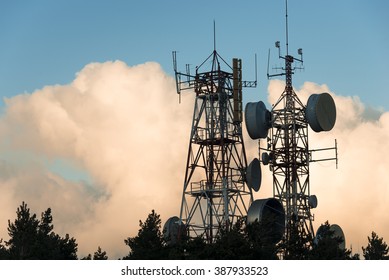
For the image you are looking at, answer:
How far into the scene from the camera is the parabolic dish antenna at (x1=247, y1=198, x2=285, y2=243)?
95.0 m

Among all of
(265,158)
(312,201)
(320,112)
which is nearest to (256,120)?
(265,158)

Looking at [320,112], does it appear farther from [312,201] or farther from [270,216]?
[270,216]

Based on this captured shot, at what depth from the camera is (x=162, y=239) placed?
3799 inches

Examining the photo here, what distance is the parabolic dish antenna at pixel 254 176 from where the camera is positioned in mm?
100812

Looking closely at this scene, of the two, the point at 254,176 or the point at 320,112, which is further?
the point at 320,112

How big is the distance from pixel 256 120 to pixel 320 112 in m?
7.23

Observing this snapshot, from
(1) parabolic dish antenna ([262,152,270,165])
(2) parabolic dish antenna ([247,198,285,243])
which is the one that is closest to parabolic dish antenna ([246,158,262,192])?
(2) parabolic dish antenna ([247,198,285,243])

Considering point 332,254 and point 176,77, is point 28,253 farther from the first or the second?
point 332,254

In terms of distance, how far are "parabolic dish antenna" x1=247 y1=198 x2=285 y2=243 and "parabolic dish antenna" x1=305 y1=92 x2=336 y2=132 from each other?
994 cm

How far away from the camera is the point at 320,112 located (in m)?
102

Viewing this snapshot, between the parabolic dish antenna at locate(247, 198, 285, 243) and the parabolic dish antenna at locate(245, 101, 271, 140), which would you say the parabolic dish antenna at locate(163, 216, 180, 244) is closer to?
the parabolic dish antenna at locate(247, 198, 285, 243)

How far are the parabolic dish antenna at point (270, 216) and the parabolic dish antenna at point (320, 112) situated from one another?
9.94 m

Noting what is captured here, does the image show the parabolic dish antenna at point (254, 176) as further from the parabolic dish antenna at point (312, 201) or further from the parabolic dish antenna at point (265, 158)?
the parabolic dish antenna at point (312, 201)

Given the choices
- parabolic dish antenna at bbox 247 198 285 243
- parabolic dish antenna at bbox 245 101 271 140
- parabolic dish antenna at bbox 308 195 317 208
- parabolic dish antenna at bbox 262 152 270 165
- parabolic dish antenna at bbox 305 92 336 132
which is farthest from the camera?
parabolic dish antenna at bbox 262 152 270 165
